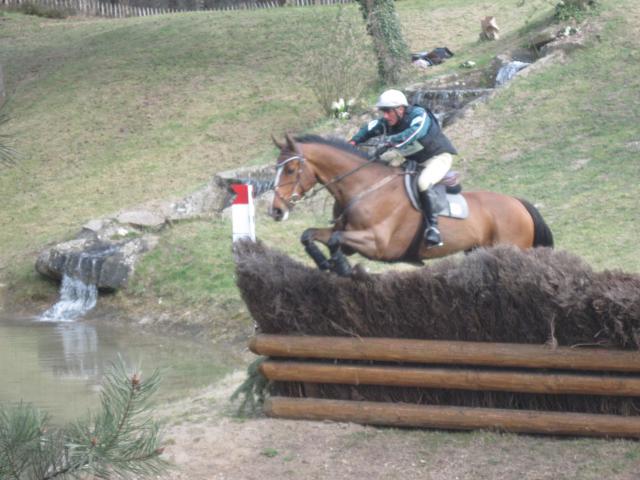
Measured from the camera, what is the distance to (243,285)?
818cm

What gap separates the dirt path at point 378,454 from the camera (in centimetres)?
672

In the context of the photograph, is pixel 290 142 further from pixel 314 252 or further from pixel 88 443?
pixel 88 443

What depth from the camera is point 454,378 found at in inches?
293

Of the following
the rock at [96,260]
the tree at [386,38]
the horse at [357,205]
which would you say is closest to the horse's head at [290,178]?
the horse at [357,205]

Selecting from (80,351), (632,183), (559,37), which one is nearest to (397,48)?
(559,37)

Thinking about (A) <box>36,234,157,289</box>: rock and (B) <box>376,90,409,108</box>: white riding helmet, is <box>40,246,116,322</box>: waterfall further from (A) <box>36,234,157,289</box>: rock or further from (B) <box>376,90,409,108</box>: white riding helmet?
(B) <box>376,90,409,108</box>: white riding helmet

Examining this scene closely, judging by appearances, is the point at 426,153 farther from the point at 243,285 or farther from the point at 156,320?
the point at 156,320

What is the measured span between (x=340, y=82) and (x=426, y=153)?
562 inches

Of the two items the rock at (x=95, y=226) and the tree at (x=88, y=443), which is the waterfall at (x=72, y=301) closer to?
the rock at (x=95, y=226)

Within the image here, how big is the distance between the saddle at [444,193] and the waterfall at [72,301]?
8.54 metres

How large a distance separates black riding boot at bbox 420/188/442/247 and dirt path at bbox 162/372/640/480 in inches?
94.0

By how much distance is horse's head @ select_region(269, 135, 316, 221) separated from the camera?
355 inches

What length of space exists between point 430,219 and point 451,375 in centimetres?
242

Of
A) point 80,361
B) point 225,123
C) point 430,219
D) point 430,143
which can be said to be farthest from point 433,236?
point 225,123
